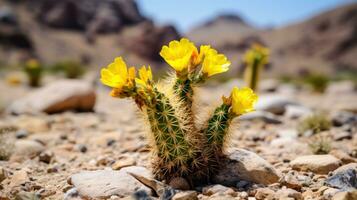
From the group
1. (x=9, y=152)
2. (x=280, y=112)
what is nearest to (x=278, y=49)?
(x=280, y=112)

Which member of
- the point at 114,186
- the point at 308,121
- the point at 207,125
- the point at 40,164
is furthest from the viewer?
the point at 308,121

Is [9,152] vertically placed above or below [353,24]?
below

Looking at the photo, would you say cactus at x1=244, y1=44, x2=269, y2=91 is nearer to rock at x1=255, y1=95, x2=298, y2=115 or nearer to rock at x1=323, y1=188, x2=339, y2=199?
rock at x1=255, y1=95, x2=298, y2=115

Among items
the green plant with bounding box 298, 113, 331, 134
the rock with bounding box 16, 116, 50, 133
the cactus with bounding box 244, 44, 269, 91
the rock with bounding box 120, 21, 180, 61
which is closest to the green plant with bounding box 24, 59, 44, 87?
the rock with bounding box 16, 116, 50, 133

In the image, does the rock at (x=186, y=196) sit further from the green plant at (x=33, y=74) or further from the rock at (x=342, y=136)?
the green plant at (x=33, y=74)

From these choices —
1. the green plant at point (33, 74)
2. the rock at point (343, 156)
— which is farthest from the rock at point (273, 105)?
the green plant at point (33, 74)

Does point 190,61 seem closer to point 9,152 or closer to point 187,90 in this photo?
point 187,90
